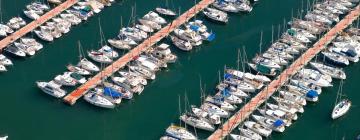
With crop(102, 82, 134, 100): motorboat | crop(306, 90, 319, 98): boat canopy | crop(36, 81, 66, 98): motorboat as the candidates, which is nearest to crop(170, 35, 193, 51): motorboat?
crop(102, 82, 134, 100): motorboat

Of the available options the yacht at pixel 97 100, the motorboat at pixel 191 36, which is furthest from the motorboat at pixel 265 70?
the yacht at pixel 97 100

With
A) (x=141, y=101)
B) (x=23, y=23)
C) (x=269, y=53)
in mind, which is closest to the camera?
(x=141, y=101)

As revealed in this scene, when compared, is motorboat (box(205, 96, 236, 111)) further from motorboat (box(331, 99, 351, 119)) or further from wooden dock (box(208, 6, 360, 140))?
motorboat (box(331, 99, 351, 119))

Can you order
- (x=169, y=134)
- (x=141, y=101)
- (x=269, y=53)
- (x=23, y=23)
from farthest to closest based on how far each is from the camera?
(x=23, y=23), (x=269, y=53), (x=141, y=101), (x=169, y=134)

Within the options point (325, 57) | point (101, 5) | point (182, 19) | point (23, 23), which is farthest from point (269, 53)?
point (23, 23)

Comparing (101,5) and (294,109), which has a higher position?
(101,5)

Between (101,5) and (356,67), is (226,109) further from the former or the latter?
(101,5)

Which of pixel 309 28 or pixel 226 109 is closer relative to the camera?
pixel 226 109

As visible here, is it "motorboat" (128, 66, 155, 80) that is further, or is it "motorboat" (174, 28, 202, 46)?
"motorboat" (174, 28, 202, 46)
